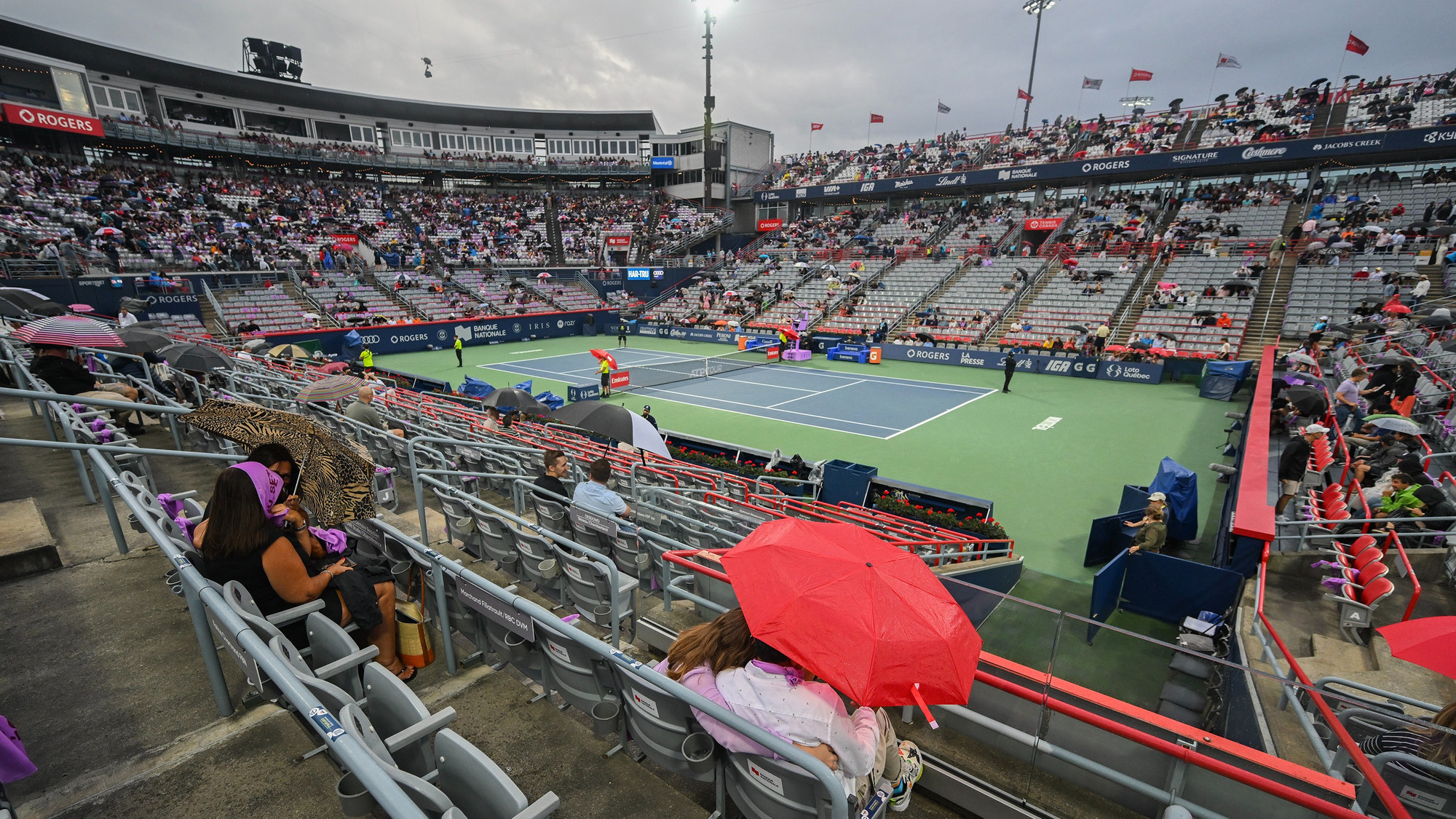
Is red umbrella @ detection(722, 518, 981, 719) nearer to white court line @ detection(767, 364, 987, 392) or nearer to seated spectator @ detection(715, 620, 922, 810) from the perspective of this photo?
seated spectator @ detection(715, 620, 922, 810)

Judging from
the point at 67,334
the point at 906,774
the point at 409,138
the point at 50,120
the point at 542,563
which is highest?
the point at 409,138

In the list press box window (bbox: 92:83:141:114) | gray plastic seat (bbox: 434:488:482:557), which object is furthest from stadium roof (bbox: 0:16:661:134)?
gray plastic seat (bbox: 434:488:482:557)

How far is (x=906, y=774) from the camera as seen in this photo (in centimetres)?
304

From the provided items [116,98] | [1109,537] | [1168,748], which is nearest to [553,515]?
[1168,748]

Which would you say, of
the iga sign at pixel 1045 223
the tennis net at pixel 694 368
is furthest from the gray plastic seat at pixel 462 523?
the iga sign at pixel 1045 223

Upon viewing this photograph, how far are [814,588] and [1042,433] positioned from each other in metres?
18.3

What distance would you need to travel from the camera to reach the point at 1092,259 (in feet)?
117

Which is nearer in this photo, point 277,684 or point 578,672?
point 277,684

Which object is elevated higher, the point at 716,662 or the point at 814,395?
the point at 716,662

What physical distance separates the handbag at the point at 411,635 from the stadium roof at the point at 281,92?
5904cm

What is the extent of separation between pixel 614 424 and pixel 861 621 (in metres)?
9.12

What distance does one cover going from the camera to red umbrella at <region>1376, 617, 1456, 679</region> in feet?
11.5

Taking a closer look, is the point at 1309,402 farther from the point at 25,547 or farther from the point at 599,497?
the point at 25,547

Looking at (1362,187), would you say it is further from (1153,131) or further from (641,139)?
(641,139)
